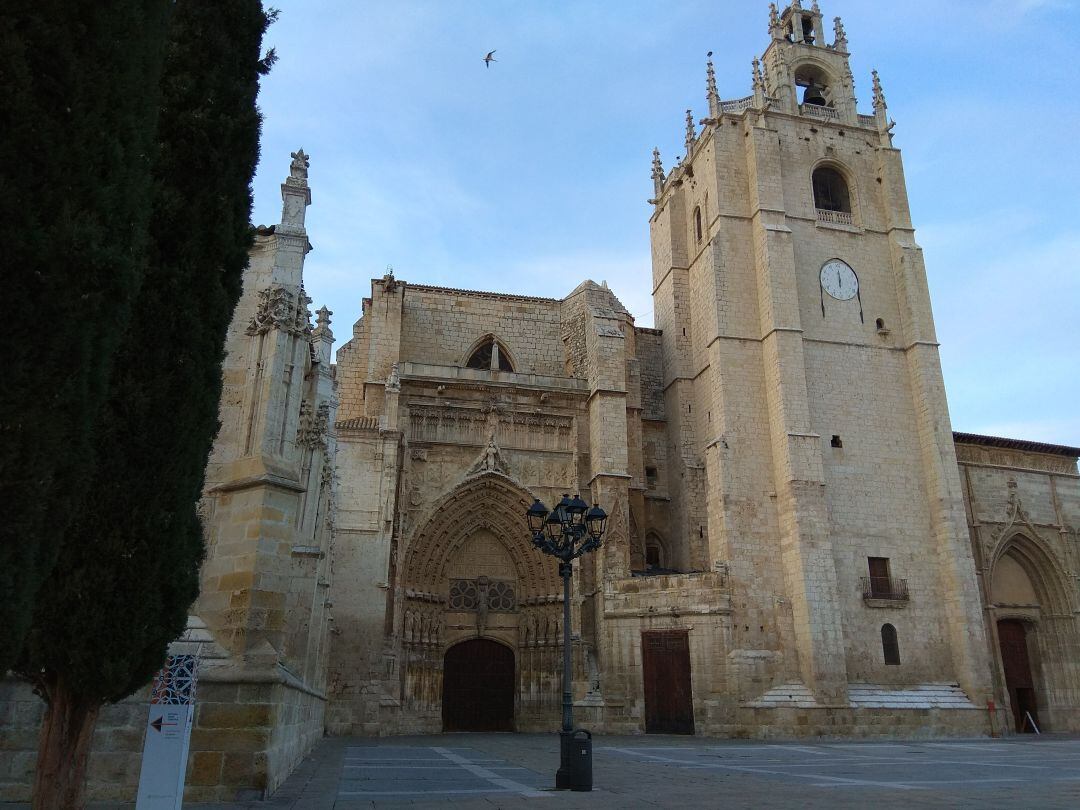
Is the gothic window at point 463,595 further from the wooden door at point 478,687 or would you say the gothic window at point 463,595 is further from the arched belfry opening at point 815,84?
the arched belfry opening at point 815,84

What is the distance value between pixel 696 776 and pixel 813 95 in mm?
22580

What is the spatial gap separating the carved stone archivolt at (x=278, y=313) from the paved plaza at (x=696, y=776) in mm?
4747

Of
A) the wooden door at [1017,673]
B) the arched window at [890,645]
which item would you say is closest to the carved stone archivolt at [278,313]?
the arched window at [890,645]

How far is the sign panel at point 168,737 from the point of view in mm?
4805

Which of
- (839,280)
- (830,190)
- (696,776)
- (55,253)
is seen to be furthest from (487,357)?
(55,253)

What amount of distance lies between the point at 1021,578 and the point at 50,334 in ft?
79.9

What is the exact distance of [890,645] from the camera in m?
18.8

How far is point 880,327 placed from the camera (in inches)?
854

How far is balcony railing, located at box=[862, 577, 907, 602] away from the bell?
15034mm

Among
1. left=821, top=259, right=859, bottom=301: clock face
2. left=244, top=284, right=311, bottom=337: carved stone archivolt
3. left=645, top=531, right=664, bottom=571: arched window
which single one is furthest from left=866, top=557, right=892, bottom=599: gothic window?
left=244, top=284, right=311, bottom=337: carved stone archivolt

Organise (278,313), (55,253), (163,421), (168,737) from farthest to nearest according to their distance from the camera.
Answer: (278,313) → (163,421) → (168,737) → (55,253)

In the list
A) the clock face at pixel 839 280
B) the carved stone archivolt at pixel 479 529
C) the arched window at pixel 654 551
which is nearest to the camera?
the carved stone archivolt at pixel 479 529

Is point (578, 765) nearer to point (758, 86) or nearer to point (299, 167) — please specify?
point (299, 167)

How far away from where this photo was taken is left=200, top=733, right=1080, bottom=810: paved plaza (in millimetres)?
6645
